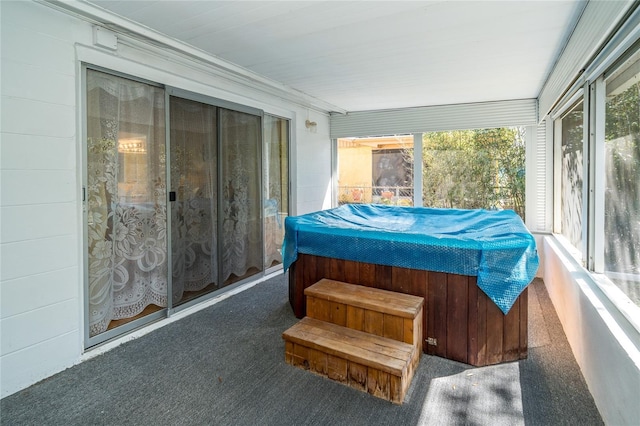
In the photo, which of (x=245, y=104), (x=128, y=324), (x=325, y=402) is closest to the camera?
(x=325, y=402)

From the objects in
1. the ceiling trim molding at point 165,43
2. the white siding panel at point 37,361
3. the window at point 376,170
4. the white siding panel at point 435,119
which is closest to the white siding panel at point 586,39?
the white siding panel at point 435,119

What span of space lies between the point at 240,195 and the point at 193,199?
0.67 m

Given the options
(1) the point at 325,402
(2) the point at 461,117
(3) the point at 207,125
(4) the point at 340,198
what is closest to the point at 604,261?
(1) the point at 325,402

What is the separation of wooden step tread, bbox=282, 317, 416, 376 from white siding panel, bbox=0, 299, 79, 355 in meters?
1.52

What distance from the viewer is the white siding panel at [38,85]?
6.63 ft

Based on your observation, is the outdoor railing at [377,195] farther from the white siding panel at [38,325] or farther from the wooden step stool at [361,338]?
the white siding panel at [38,325]

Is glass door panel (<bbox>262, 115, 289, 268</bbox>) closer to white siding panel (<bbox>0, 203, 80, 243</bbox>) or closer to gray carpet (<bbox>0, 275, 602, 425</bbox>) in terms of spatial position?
gray carpet (<bbox>0, 275, 602, 425</bbox>)

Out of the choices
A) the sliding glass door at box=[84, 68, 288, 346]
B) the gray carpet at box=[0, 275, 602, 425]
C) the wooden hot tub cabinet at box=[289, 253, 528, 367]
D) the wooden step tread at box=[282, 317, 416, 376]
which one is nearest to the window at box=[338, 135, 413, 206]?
the sliding glass door at box=[84, 68, 288, 346]

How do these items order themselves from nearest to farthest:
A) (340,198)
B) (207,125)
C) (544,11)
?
(544,11)
(207,125)
(340,198)

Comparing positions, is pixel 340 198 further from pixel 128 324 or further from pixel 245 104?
pixel 128 324

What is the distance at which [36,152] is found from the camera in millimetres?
2150

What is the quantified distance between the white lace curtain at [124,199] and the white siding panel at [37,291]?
0.56 ft

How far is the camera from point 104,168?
2580mm

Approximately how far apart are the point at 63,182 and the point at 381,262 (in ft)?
7.64
